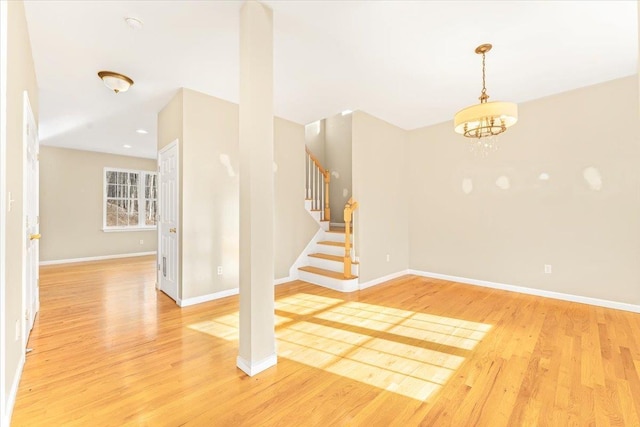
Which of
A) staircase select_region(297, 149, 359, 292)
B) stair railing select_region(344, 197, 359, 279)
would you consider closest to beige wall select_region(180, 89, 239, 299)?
staircase select_region(297, 149, 359, 292)

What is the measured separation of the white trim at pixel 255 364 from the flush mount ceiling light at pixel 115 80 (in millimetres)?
3151

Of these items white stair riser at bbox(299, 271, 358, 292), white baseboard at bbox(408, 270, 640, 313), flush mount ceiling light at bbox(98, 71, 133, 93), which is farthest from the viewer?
white stair riser at bbox(299, 271, 358, 292)

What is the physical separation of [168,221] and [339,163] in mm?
4014

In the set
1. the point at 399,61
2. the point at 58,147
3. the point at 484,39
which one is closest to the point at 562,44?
the point at 484,39

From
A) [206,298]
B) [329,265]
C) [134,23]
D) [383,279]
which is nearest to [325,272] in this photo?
[329,265]

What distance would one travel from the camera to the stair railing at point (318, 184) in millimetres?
5506

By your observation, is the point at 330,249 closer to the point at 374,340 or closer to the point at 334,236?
the point at 334,236

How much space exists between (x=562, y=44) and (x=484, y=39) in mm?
780

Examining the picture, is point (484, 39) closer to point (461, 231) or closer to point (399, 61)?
point (399, 61)

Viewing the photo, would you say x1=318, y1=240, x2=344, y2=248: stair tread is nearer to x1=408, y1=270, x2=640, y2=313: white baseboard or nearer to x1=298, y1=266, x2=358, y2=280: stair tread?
x1=298, y1=266, x2=358, y2=280: stair tread

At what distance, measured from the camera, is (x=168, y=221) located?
395 centimetres

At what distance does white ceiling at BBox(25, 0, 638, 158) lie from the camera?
2213 millimetres

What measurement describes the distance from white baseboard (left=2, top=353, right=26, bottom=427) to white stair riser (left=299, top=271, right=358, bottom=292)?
3.25 m

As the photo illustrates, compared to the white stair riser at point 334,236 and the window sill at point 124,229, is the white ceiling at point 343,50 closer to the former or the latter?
the white stair riser at point 334,236
